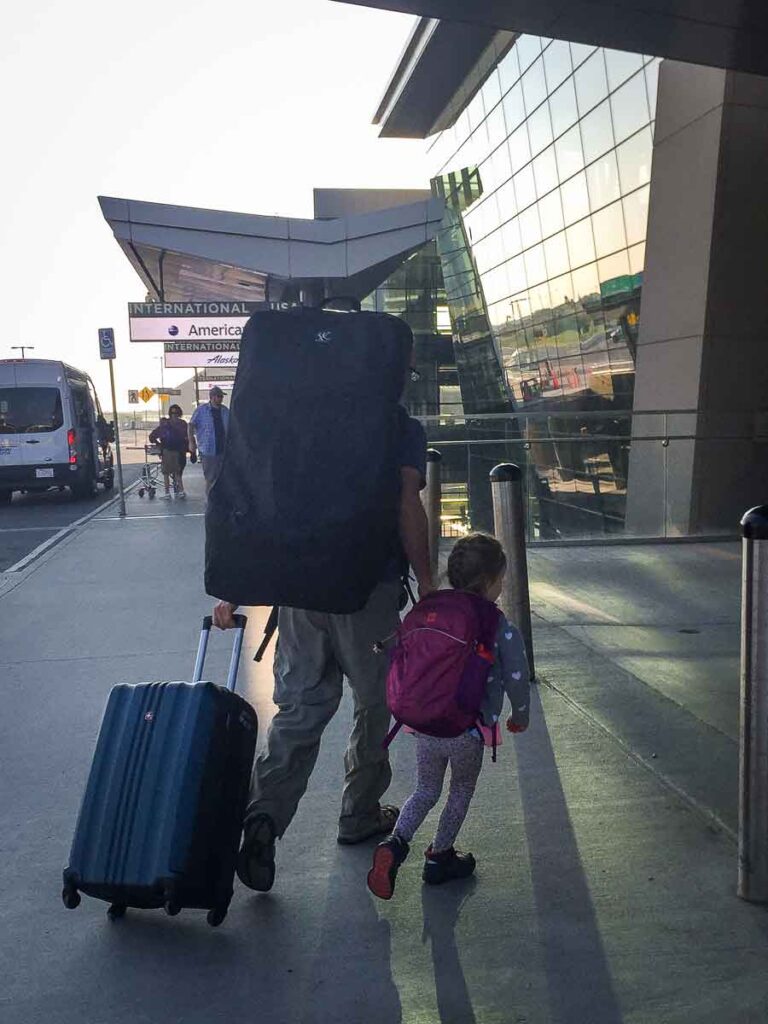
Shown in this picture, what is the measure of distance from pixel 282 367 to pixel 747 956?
7.02 feet

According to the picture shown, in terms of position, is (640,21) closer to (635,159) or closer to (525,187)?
(635,159)

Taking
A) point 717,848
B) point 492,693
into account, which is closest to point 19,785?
point 492,693

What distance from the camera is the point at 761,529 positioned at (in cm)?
335

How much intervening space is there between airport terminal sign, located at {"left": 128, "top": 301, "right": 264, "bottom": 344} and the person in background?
4.40ft

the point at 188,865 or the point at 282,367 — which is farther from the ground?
the point at 282,367

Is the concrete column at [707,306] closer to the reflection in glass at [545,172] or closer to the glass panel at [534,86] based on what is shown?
the reflection in glass at [545,172]

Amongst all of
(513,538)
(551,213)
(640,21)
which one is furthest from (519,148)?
(513,538)

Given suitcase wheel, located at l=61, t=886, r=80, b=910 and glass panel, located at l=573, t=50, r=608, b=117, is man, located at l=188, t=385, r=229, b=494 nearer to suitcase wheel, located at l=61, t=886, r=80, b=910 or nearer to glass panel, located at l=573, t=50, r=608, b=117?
glass panel, located at l=573, t=50, r=608, b=117

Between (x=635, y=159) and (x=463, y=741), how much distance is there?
17038 millimetres

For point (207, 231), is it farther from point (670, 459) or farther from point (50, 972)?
point (50, 972)

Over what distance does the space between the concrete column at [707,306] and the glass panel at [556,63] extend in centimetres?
720

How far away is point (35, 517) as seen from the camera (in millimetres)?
19391

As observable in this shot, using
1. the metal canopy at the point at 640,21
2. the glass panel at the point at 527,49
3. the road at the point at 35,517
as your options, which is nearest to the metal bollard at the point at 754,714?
the metal canopy at the point at 640,21

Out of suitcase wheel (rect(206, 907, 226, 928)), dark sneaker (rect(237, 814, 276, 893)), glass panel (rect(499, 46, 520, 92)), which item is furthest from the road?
glass panel (rect(499, 46, 520, 92))
